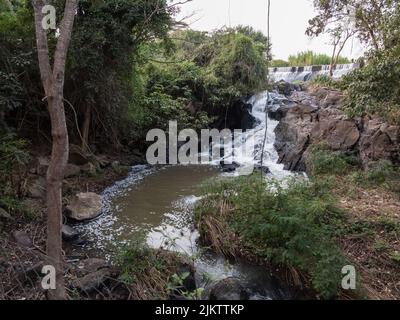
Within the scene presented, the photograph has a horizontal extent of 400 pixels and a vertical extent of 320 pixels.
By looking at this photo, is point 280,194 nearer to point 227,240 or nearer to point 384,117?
point 227,240

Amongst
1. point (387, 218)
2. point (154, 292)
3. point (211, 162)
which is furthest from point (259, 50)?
point (154, 292)

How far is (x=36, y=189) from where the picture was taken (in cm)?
596

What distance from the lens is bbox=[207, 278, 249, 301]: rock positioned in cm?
362

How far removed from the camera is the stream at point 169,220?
425cm

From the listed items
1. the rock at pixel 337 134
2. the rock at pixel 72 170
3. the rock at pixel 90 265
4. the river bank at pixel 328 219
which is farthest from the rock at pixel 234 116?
the rock at pixel 90 265

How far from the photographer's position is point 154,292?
3600 mm

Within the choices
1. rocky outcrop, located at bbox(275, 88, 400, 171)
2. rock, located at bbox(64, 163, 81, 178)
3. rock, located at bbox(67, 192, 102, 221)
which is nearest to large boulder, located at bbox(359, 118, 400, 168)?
rocky outcrop, located at bbox(275, 88, 400, 171)

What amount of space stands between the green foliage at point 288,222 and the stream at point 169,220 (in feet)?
1.13

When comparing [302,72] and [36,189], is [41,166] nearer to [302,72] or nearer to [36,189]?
[36,189]

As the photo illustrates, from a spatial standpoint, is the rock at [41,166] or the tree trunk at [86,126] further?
the tree trunk at [86,126]

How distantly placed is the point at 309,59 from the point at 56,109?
18.9m

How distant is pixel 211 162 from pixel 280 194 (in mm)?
6278

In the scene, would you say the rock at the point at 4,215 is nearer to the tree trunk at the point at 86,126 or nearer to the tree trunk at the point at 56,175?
the tree trunk at the point at 56,175

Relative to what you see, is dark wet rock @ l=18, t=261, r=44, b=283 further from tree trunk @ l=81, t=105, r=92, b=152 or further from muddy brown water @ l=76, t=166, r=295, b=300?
tree trunk @ l=81, t=105, r=92, b=152
